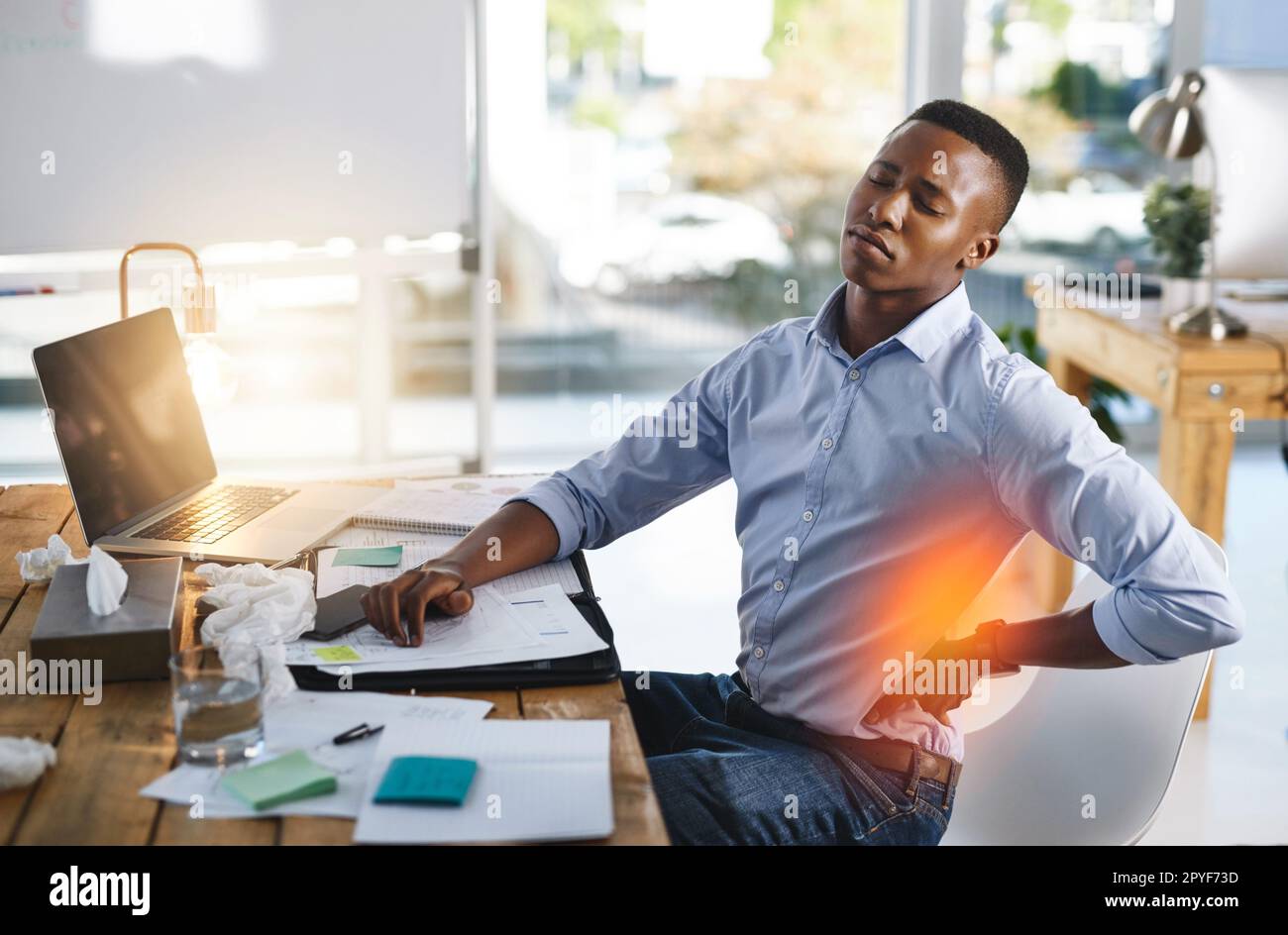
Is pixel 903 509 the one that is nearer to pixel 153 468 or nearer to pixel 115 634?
pixel 115 634

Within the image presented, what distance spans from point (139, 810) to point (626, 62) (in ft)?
12.2

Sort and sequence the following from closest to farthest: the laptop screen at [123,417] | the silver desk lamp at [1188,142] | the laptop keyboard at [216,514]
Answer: the laptop screen at [123,417] → the laptop keyboard at [216,514] → the silver desk lamp at [1188,142]

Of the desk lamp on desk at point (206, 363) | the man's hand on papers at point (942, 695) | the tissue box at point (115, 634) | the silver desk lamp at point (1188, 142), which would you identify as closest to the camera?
the tissue box at point (115, 634)

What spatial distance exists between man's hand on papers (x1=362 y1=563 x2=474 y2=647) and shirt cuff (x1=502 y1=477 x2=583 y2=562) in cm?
20

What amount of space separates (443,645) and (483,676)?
0.09m

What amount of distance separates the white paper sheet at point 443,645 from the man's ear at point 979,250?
68 centimetres

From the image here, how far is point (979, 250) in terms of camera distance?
1604 millimetres

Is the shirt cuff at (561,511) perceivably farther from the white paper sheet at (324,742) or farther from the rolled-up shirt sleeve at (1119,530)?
the rolled-up shirt sleeve at (1119,530)

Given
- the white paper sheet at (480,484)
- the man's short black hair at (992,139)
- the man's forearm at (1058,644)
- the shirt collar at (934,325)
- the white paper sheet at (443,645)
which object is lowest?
the man's forearm at (1058,644)

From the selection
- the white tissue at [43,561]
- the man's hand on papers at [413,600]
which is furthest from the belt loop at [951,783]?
the white tissue at [43,561]

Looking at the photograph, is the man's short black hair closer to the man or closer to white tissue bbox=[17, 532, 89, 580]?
the man

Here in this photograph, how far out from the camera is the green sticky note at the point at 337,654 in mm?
1316
